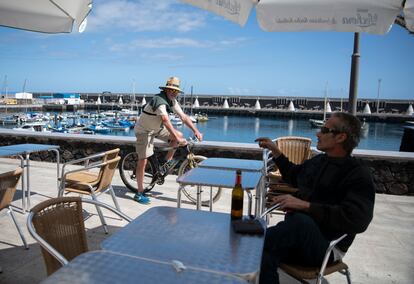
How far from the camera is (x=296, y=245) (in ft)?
6.54

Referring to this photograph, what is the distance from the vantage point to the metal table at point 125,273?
4.25ft

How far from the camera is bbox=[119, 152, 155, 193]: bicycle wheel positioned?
5151 mm

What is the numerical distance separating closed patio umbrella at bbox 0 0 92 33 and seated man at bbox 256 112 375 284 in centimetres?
286

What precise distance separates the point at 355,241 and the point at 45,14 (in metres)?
4.12

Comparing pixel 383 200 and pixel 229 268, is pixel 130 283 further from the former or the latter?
pixel 383 200

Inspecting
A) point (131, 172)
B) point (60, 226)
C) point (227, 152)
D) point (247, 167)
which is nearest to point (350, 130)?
point (247, 167)

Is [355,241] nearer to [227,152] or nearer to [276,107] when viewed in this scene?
[227,152]

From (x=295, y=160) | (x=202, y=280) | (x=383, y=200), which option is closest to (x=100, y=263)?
(x=202, y=280)

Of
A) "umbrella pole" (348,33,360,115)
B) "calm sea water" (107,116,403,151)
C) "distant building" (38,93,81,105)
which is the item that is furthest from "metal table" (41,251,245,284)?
"distant building" (38,93,81,105)

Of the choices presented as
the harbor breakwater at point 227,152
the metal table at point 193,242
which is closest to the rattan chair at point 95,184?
the metal table at point 193,242

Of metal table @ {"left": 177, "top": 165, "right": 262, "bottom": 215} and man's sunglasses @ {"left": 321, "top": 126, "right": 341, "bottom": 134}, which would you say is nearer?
man's sunglasses @ {"left": 321, "top": 126, "right": 341, "bottom": 134}

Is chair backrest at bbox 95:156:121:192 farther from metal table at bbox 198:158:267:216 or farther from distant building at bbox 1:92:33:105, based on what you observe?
distant building at bbox 1:92:33:105

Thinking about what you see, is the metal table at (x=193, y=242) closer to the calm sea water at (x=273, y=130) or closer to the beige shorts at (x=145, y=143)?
the beige shorts at (x=145, y=143)

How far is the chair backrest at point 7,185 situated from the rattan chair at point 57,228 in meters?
0.94
